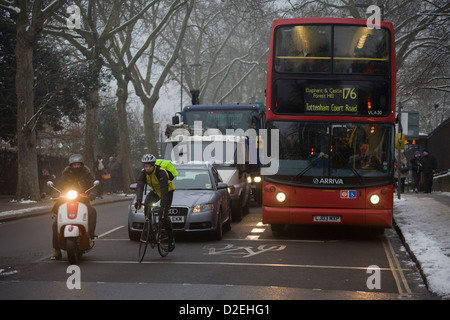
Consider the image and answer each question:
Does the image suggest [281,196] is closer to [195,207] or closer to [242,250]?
[195,207]

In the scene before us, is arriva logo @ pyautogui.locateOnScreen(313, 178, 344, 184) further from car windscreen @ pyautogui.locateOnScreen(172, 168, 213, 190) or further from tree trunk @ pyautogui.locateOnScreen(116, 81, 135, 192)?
tree trunk @ pyautogui.locateOnScreen(116, 81, 135, 192)

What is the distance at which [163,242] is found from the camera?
11422 mm

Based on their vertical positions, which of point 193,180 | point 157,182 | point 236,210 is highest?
point 157,182

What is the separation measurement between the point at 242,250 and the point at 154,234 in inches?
72.2

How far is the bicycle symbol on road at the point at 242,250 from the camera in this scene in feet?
37.8

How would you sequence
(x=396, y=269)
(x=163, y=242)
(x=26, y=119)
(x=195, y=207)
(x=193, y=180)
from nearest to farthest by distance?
(x=396, y=269) < (x=163, y=242) < (x=195, y=207) < (x=193, y=180) < (x=26, y=119)

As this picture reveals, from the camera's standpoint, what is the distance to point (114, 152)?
48.0 metres

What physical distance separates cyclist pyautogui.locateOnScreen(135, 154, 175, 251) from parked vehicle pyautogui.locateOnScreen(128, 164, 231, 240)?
28.7 inches

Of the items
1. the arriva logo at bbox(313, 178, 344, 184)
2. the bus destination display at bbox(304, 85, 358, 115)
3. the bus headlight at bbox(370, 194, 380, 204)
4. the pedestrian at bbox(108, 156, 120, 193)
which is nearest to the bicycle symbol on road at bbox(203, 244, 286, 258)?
the arriva logo at bbox(313, 178, 344, 184)

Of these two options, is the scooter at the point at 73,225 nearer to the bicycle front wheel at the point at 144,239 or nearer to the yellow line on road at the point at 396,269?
the bicycle front wheel at the point at 144,239

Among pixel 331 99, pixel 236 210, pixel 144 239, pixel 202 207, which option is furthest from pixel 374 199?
pixel 236 210

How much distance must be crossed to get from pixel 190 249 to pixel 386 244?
382 cm

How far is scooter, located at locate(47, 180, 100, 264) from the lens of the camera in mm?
10219

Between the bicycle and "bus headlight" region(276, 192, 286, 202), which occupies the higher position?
"bus headlight" region(276, 192, 286, 202)
